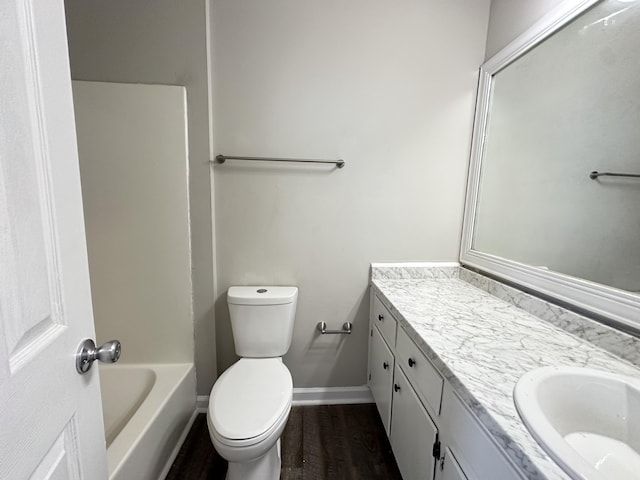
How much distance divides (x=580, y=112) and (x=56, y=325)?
1713mm

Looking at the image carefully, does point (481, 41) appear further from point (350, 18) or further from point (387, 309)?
point (387, 309)

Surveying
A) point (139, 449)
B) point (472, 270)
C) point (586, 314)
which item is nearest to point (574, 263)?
point (586, 314)

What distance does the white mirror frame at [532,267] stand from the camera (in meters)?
0.88

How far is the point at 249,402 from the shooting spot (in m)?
1.13

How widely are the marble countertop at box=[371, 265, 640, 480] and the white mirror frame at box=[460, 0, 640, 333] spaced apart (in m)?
0.12

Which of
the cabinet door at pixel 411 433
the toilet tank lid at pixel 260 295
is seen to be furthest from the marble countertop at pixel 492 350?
the toilet tank lid at pixel 260 295

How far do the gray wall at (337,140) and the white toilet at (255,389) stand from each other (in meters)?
0.17

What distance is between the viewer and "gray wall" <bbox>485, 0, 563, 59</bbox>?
120cm

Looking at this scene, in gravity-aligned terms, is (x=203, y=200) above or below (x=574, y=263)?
above

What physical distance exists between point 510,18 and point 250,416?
7.09 feet

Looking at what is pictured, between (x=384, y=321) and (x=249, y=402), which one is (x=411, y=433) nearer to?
(x=384, y=321)

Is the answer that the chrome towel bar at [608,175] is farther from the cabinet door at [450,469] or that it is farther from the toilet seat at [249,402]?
the toilet seat at [249,402]

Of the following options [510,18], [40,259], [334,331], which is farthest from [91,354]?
[510,18]

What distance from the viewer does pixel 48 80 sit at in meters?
0.47
